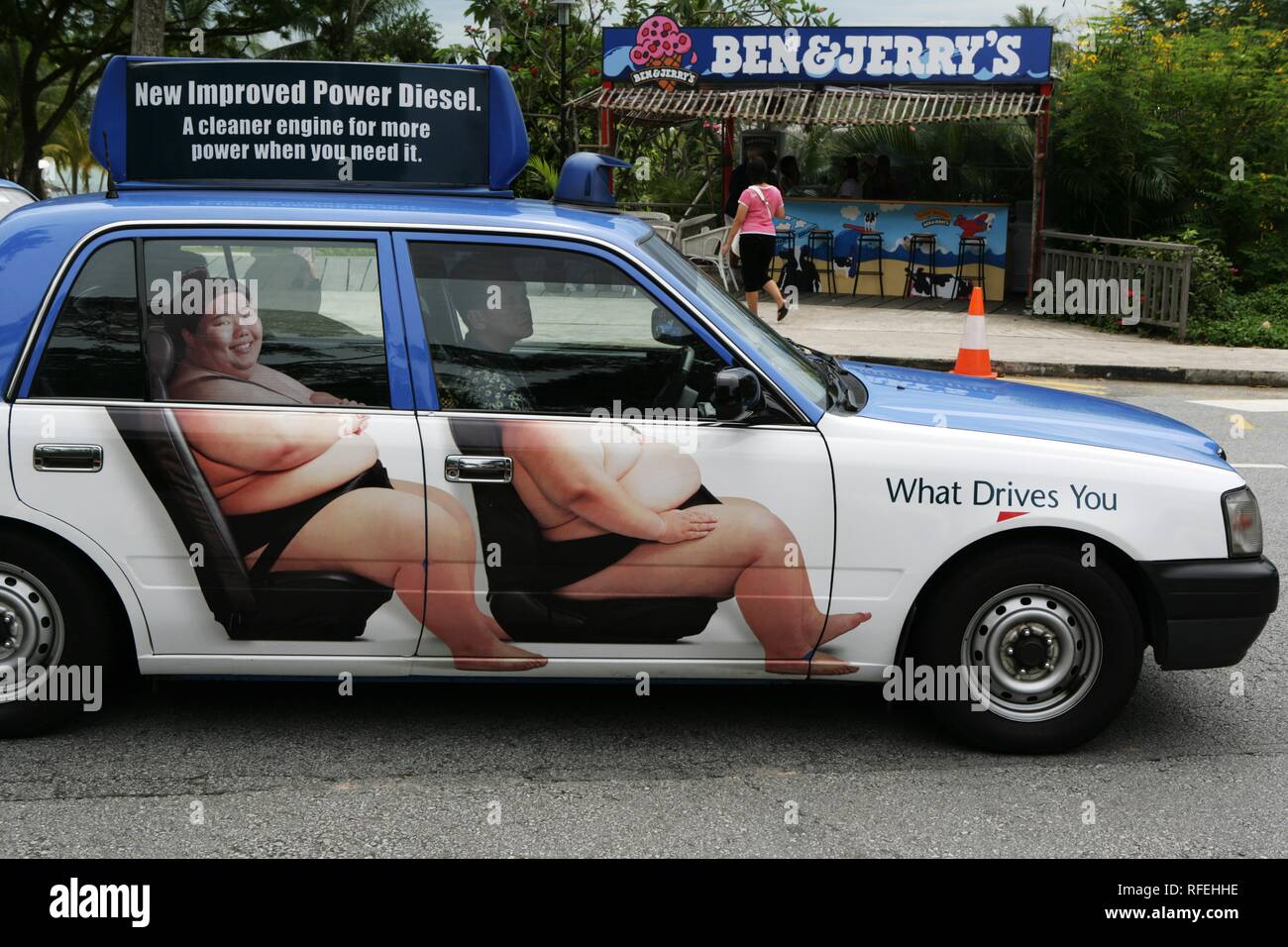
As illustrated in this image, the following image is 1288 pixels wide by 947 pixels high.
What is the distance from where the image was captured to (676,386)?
13.8 ft

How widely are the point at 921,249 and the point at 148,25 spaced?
1130 centimetres

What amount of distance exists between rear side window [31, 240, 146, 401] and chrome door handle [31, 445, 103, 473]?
0.16 meters

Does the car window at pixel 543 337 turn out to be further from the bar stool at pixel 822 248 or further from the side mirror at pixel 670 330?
the bar stool at pixel 822 248

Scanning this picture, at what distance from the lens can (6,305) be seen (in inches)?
161

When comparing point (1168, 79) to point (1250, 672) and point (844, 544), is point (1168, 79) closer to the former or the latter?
point (1250, 672)

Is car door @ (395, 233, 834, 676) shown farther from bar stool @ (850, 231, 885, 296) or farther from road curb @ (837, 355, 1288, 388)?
bar stool @ (850, 231, 885, 296)

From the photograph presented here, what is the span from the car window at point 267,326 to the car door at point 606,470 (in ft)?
0.51

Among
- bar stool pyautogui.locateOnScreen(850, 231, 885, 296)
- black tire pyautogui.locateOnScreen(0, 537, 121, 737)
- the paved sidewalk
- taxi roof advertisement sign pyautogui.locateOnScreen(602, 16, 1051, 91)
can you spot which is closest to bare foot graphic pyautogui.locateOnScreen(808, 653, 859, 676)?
black tire pyautogui.locateOnScreen(0, 537, 121, 737)

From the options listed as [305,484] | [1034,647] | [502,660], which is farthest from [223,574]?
[1034,647]

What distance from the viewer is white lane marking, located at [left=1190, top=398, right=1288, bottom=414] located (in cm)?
1175

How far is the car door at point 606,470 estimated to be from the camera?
4.08m

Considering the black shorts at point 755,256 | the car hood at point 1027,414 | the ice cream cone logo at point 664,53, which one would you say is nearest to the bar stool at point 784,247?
the ice cream cone logo at point 664,53

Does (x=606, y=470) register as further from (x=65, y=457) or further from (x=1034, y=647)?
(x=65, y=457)

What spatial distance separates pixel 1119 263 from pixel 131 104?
14109 mm
